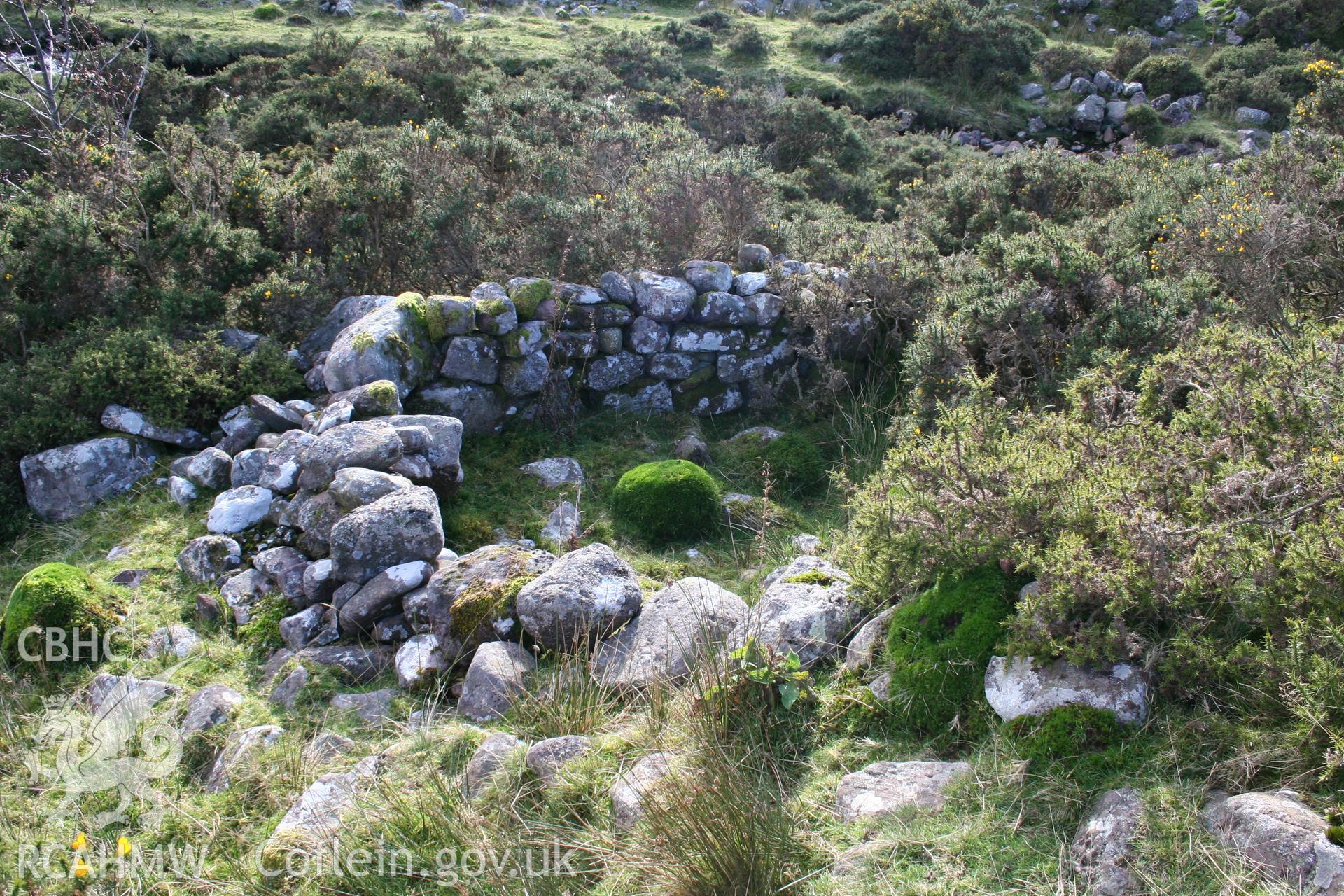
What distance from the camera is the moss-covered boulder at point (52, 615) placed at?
4.72 metres

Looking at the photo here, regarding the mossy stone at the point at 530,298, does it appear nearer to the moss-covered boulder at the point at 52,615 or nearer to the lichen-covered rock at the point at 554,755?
the moss-covered boulder at the point at 52,615

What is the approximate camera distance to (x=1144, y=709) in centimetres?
321

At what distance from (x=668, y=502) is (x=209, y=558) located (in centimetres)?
299

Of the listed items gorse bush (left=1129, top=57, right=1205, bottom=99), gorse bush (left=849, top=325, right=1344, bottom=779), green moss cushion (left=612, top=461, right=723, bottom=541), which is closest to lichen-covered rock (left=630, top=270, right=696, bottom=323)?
green moss cushion (left=612, top=461, right=723, bottom=541)

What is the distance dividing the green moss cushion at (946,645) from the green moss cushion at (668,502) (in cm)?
241

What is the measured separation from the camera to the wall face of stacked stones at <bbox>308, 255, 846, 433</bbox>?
269 inches

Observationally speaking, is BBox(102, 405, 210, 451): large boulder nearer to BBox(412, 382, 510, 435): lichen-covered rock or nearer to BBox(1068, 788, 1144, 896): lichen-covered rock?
BBox(412, 382, 510, 435): lichen-covered rock

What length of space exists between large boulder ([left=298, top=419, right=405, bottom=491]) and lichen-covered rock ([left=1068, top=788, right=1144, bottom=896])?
446 cm

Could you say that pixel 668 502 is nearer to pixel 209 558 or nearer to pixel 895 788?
pixel 209 558

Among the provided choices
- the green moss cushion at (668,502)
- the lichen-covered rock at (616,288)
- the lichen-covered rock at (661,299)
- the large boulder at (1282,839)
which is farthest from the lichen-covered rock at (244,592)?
the large boulder at (1282,839)

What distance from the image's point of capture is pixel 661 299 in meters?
7.55

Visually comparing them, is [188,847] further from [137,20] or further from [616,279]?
[137,20]

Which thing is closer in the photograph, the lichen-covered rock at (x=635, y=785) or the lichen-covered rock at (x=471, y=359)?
the lichen-covered rock at (x=635, y=785)

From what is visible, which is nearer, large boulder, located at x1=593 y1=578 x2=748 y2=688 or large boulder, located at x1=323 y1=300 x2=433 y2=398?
large boulder, located at x1=593 y1=578 x2=748 y2=688
